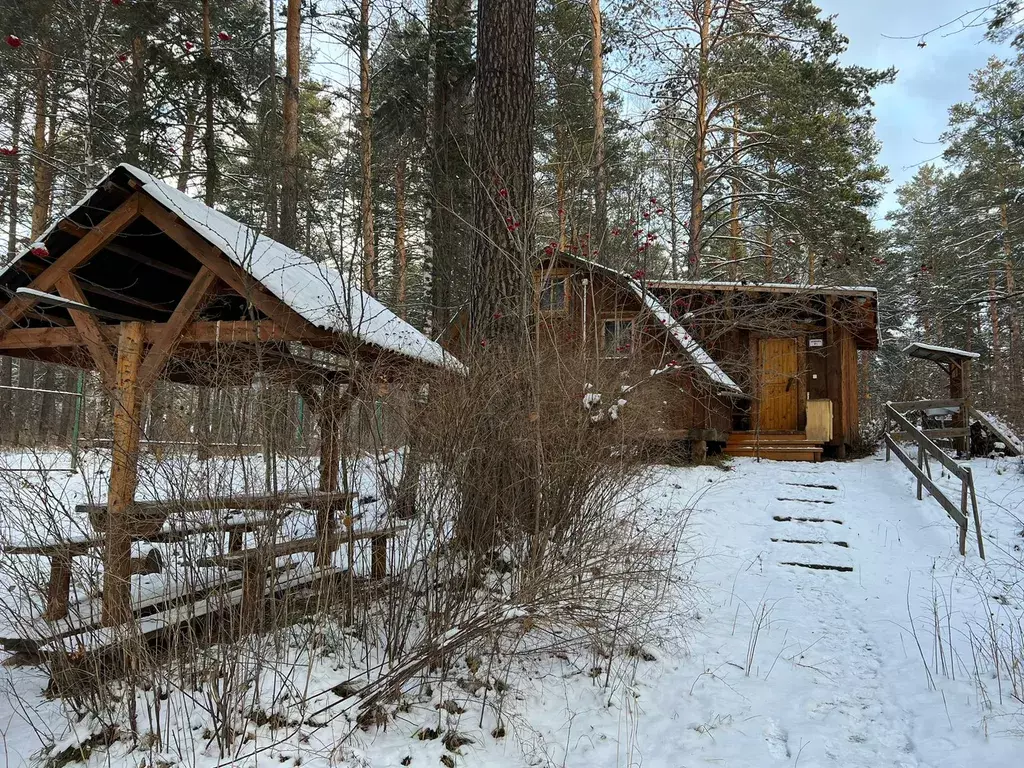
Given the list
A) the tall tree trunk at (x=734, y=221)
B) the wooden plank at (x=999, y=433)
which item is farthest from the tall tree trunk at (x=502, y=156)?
the tall tree trunk at (x=734, y=221)

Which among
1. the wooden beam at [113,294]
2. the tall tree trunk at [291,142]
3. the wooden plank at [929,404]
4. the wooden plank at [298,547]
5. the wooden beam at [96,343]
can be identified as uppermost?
the tall tree trunk at [291,142]

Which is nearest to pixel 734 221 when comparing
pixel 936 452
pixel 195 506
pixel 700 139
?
pixel 700 139

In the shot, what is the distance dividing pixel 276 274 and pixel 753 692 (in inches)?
183

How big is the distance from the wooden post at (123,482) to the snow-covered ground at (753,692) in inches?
29.9

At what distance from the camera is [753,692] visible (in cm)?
415

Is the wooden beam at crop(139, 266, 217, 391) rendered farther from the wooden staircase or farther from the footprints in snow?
the wooden staircase

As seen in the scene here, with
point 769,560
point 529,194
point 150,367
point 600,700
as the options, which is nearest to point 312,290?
point 150,367

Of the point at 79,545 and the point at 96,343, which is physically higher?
the point at 96,343

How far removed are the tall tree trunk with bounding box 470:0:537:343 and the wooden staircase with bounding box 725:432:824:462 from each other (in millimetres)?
8804

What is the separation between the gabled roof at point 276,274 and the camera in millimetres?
4621

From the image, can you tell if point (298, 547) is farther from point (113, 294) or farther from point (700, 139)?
point (700, 139)

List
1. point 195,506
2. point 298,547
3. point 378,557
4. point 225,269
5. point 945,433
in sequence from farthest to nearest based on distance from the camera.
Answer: point 945,433
point 225,269
point 378,557
point 298,547
point 195,506

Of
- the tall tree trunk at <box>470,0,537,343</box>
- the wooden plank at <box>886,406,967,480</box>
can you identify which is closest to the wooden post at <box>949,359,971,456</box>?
the wooden plank at <box>886,406,967,480</box>

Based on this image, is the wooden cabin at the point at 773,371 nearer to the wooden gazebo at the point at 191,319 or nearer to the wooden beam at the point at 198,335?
the wooden gazebo at the point at 191,319
